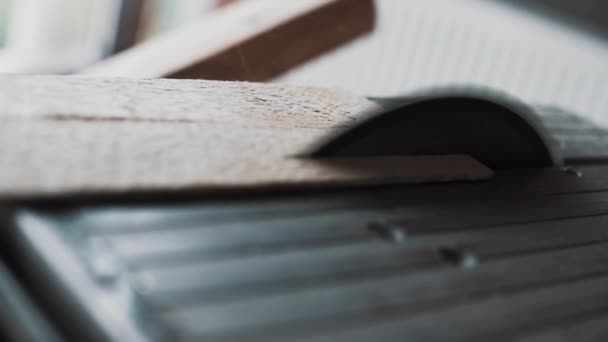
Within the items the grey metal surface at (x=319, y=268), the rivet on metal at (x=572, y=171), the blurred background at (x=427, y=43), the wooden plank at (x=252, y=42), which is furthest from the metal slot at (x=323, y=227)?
the blurred background at (x=427, y=43)

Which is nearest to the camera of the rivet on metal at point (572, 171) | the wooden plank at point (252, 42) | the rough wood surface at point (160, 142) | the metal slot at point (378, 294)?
the metal slot at point (378, 294)

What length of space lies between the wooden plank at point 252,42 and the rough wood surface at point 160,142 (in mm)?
203

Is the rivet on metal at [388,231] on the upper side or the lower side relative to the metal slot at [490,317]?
upper

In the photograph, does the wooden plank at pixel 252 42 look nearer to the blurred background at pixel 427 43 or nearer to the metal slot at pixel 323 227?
the blurred background at pixel 427 43

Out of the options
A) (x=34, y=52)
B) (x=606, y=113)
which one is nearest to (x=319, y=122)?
(x=606, y=113)

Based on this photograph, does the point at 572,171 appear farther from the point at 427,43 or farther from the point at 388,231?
the point at 427,43

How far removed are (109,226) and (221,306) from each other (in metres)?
0.10

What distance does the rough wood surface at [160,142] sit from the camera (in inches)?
20.6

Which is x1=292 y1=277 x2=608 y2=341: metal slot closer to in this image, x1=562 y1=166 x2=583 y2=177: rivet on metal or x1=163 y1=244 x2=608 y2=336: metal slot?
x1=163 y1=244 x2=608 y2=336: metal slot

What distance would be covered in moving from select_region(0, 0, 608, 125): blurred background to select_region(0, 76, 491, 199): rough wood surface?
2.59ft

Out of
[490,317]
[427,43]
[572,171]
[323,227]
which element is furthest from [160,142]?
[427,43]

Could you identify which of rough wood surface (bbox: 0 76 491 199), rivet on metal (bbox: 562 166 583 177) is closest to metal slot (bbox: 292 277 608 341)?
rough wood surface (bbox: 0 76 491 199)

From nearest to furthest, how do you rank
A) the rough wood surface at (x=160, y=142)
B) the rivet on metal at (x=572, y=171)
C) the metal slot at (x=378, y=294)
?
the metal slot at (x=378, y=294)
the rough wood surface at (x=160, y=142)
the rivet on metal at (x=572, y=171)

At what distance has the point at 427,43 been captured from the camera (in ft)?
7.37
